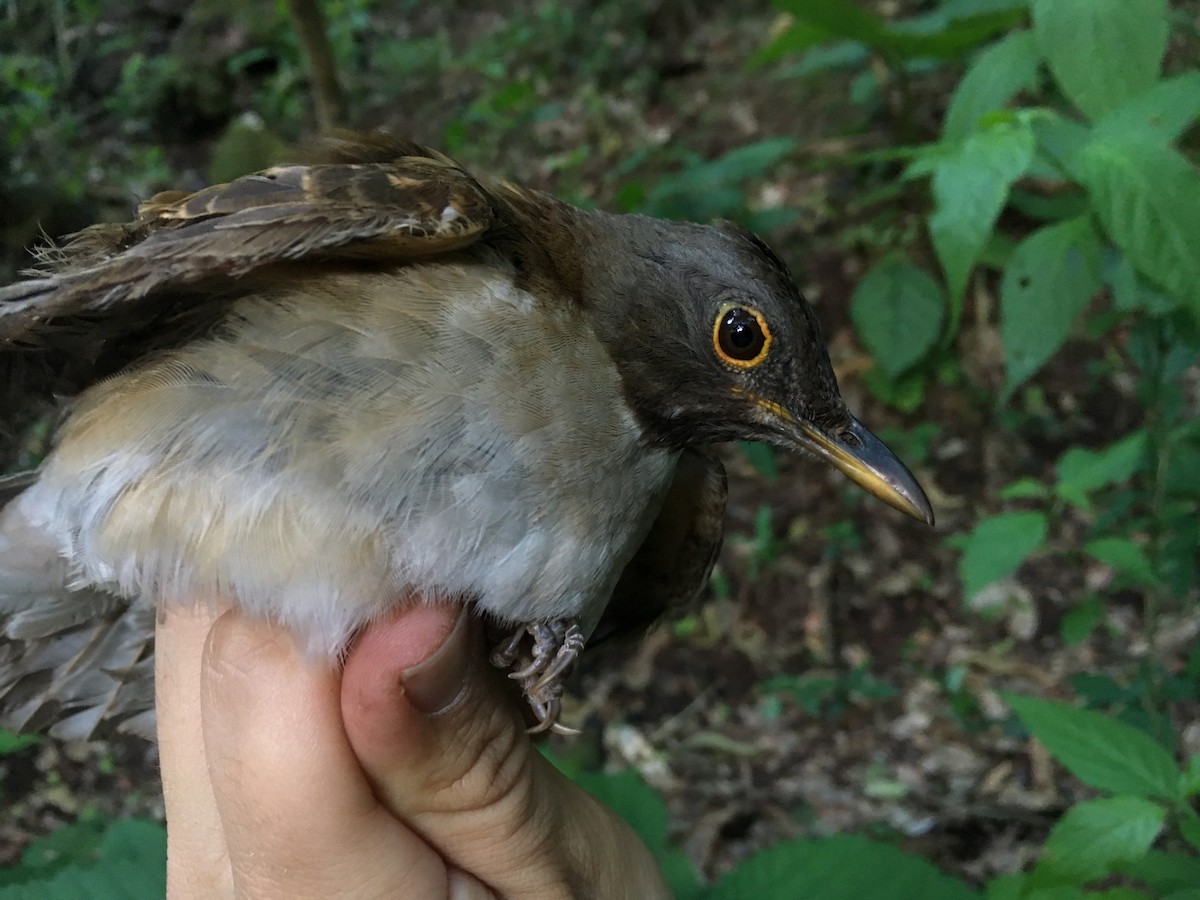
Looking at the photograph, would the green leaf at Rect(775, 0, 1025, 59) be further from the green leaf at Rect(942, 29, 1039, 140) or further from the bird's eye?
the bird's eye

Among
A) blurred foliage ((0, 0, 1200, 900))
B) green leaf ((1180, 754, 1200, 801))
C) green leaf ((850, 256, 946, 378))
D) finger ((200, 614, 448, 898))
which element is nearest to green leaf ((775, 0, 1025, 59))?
blurred foliage ((0, 0, 1200, 900))

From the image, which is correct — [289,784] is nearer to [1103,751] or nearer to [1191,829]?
[1103,751]

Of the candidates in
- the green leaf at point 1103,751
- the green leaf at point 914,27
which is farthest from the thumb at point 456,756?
the green leaf at point 914,27

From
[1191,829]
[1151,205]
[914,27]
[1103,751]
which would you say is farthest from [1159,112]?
[914,27]

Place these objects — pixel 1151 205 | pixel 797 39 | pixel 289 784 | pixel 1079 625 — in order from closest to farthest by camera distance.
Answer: pixel 289 784
pixel 1151 205
pixel 1079 625
pixel 797 39

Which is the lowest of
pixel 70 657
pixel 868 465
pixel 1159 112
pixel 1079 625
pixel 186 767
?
pixel 1079 625

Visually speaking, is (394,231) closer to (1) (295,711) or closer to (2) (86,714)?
(1) (295,711)
